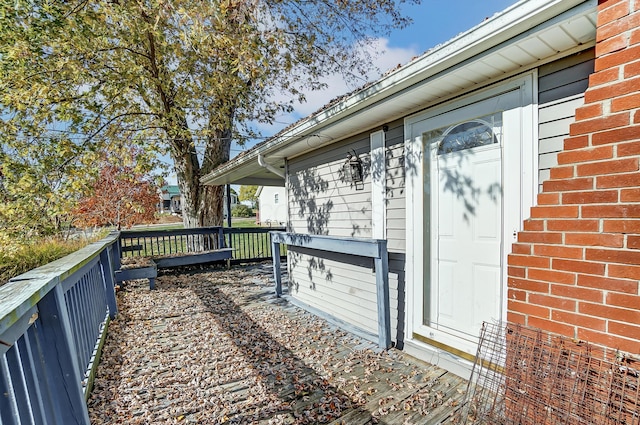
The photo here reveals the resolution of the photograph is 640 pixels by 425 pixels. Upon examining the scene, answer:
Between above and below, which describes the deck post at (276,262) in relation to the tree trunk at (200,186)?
Answer: below

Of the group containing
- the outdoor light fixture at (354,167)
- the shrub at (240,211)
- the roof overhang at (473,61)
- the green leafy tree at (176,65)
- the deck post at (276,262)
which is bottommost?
the shrub at (240,211)

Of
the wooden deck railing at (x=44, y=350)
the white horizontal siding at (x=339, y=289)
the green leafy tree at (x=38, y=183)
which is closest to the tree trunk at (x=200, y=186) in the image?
the green leafy tree at (x=38, y=183)

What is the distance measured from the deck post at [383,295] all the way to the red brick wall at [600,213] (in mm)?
1458

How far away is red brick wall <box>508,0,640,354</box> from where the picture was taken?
4.75 ft

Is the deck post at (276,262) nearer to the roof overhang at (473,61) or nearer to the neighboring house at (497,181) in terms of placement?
the neighboring house at (497,181)

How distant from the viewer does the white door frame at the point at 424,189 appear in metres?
2.18

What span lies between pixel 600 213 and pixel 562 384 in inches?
34.4

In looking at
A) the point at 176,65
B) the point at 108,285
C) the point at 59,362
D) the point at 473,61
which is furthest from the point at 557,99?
the point at 176,65

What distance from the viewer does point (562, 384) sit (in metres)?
1.56

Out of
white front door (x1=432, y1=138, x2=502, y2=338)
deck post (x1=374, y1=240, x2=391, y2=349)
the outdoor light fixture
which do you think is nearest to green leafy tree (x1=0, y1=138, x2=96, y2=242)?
the outdoor light fixture

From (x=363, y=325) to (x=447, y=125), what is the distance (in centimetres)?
238

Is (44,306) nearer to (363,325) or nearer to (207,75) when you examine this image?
(363,325)

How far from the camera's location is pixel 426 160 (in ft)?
9.71

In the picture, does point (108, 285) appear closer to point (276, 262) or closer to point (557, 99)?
point (276, 262)
